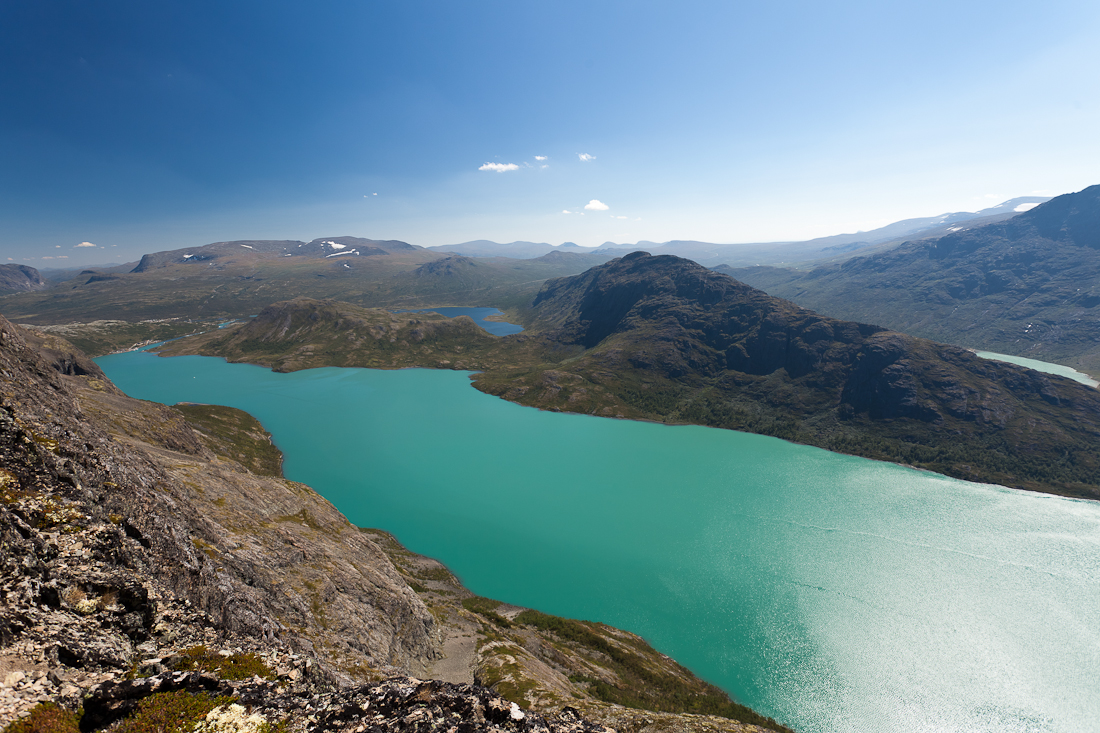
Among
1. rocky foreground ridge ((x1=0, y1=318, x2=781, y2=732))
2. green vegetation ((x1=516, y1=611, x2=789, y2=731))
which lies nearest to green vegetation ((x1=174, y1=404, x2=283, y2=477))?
rocky foreground ridge ((x1=0, y1=318, x2=781, y2=732))

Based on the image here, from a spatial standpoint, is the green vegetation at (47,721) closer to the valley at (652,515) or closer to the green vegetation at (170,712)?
the green vegetation at (170,712)

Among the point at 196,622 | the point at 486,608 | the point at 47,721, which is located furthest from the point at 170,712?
the point at 486,608

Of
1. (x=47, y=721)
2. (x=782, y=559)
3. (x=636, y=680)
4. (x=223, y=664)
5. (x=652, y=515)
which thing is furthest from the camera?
(x=652, y=515)

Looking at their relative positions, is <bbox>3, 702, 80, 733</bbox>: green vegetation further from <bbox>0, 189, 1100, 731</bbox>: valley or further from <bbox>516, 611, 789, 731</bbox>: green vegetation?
<bbox>516, 611, 789, 731</bbox>: green vegetation

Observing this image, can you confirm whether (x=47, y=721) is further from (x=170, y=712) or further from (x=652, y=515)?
(x=652, y=515)

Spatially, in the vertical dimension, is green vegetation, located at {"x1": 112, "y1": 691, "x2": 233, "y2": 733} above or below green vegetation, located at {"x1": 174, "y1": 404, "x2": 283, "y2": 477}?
above
